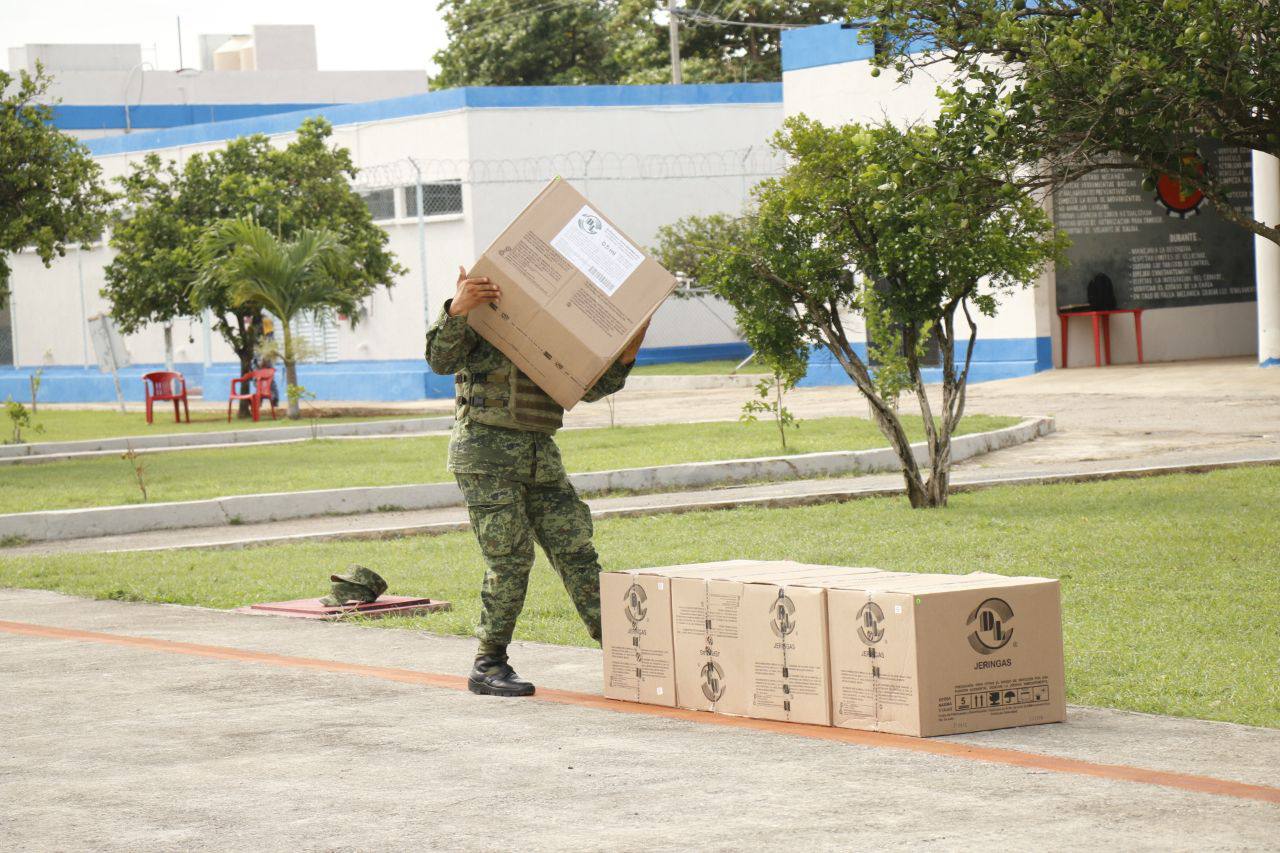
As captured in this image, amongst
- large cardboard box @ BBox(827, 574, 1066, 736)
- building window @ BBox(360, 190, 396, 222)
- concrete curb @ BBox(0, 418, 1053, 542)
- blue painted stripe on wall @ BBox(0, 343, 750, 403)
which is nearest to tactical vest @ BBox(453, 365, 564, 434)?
large cardboard box @ BBox(827, 574, 1066, 736)

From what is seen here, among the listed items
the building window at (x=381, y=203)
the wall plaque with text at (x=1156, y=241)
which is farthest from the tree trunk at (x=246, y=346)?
the wall plaque with text at (x=1156, y=241)

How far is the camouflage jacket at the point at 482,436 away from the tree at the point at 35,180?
13.6 m

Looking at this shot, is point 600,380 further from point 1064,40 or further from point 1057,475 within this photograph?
point 1057,475

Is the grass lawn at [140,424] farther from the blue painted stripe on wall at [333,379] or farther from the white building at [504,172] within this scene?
the white building at [504,172]

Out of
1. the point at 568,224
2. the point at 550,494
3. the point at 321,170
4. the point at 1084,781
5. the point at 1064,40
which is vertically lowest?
the point at 1084,781

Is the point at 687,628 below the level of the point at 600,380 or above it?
below

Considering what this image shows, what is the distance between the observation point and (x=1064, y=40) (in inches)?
305

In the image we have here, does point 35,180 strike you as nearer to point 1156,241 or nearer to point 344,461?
point 344,461

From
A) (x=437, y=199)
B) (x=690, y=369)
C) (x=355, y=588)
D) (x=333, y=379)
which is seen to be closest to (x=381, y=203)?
(x=437, y=199)

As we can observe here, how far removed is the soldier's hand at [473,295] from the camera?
637cm

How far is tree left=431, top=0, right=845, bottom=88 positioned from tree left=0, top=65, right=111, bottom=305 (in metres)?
28.3

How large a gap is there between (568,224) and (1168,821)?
3.23m

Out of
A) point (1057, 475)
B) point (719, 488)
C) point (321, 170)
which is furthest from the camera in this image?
point (321, 170)

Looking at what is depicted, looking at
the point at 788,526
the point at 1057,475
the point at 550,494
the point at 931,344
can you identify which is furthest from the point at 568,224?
the point at 931,344
